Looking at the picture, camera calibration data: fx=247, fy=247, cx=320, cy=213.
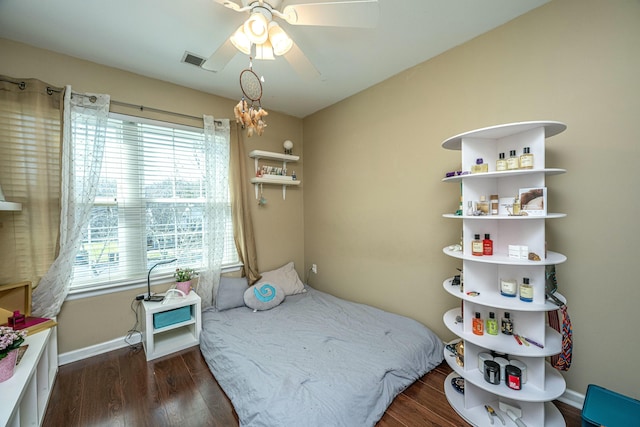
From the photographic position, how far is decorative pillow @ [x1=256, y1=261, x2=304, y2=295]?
119 inches

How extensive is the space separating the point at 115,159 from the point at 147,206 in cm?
50

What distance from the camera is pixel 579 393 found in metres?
1.59

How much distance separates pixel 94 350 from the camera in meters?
2.20

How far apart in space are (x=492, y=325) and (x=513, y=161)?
99 cm

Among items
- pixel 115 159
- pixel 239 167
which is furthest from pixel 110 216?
pixel 239 167

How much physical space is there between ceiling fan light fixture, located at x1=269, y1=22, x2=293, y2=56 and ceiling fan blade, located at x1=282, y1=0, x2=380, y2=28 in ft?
0.27

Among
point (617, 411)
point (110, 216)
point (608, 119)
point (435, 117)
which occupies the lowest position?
point (617, 411)

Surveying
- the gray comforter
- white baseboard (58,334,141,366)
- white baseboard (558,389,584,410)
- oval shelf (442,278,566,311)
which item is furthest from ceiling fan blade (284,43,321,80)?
white baseboard (58,334,141,366)

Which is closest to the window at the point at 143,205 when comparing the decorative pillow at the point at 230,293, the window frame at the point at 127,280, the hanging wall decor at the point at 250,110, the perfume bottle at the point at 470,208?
the window frame at the point at 127,280

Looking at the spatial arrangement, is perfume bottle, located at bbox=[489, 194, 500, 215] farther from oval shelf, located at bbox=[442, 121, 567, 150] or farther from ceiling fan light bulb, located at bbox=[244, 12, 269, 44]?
ceiling fan light bulb, located at bbox=[244, 12, 269, 44]

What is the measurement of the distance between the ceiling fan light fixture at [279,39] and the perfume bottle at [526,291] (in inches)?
75.4

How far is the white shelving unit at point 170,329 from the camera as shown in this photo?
213 centimetres

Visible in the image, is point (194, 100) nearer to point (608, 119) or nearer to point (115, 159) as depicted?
point (115, 159)

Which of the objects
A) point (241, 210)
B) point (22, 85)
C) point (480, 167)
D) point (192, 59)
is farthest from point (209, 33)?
point (480, 167)
